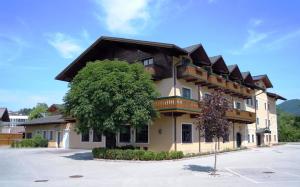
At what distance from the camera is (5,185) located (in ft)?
41.9

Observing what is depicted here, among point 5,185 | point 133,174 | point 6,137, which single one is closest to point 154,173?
point 133,174

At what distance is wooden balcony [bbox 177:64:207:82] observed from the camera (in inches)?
1117

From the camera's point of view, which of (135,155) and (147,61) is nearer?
(135,155)

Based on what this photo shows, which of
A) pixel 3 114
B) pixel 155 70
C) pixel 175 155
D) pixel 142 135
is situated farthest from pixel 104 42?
pixel 3 114

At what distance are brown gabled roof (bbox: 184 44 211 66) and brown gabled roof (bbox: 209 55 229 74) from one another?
1.89 meters

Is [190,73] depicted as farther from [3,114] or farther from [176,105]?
[3,114]

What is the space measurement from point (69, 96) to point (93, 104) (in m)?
2.71

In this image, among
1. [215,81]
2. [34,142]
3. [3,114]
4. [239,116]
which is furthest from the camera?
[3,114]

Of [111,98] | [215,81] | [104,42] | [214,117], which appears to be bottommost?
[214,117]

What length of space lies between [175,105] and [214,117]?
8494 mm

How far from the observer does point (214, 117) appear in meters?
17.6

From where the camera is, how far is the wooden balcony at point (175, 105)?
2607cm

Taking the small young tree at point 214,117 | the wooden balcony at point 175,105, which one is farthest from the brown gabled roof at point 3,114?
the small young tree at point 214,117

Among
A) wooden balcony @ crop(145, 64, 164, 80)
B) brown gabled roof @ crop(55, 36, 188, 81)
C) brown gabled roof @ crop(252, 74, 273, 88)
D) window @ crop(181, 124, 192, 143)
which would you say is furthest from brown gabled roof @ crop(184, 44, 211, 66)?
brown gabled roof @ crop(252, 74, 273, 88)
